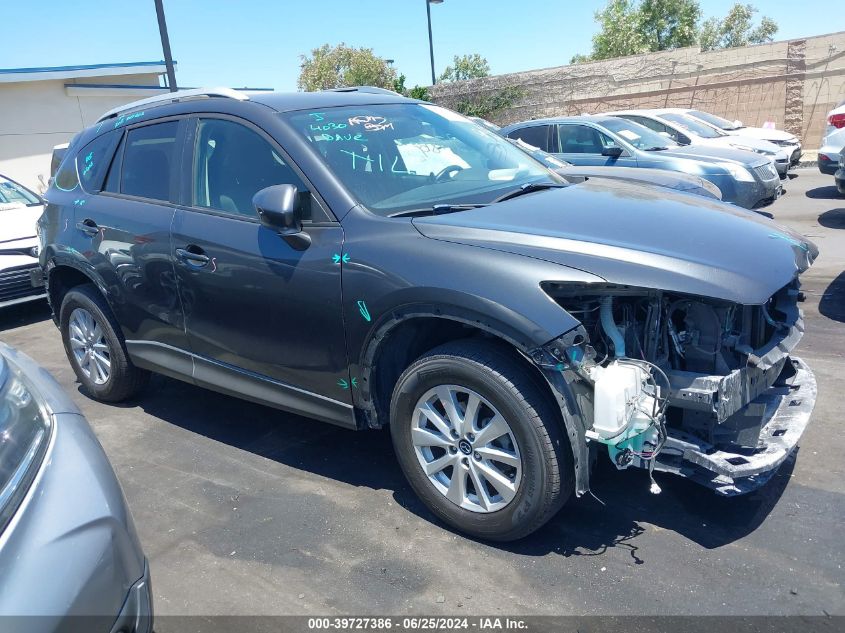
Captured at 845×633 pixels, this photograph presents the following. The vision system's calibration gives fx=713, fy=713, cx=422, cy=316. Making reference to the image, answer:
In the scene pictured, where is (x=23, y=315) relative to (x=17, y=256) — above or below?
below

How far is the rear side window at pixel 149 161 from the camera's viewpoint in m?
4.22

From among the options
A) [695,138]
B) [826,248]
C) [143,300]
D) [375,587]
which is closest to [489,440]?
[375,587]

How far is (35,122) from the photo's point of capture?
18453 mm

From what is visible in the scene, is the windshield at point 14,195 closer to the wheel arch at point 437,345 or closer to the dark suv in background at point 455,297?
the dark suv in background at point 455,297

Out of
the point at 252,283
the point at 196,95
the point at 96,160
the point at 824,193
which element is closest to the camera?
the point at 252,283

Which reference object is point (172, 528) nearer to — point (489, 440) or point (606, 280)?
point (489, 440)

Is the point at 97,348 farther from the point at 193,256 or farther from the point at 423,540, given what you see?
the point at 423,540

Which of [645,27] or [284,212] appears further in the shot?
[645,27]

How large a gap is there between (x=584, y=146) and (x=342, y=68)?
3618 cm

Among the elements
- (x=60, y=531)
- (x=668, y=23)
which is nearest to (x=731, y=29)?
(x=668, y=23)

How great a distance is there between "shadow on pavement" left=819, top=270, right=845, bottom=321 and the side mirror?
183 inches

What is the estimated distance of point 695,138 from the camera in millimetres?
12914

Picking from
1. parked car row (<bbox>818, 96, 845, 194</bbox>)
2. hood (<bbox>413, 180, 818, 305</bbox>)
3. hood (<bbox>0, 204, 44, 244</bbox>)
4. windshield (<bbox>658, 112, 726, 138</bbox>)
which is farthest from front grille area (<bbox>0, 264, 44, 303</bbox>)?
windshield (<bbox>658, 112, 726, 138</bbox>)

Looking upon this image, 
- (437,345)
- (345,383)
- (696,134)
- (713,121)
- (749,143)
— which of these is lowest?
(345,383)
